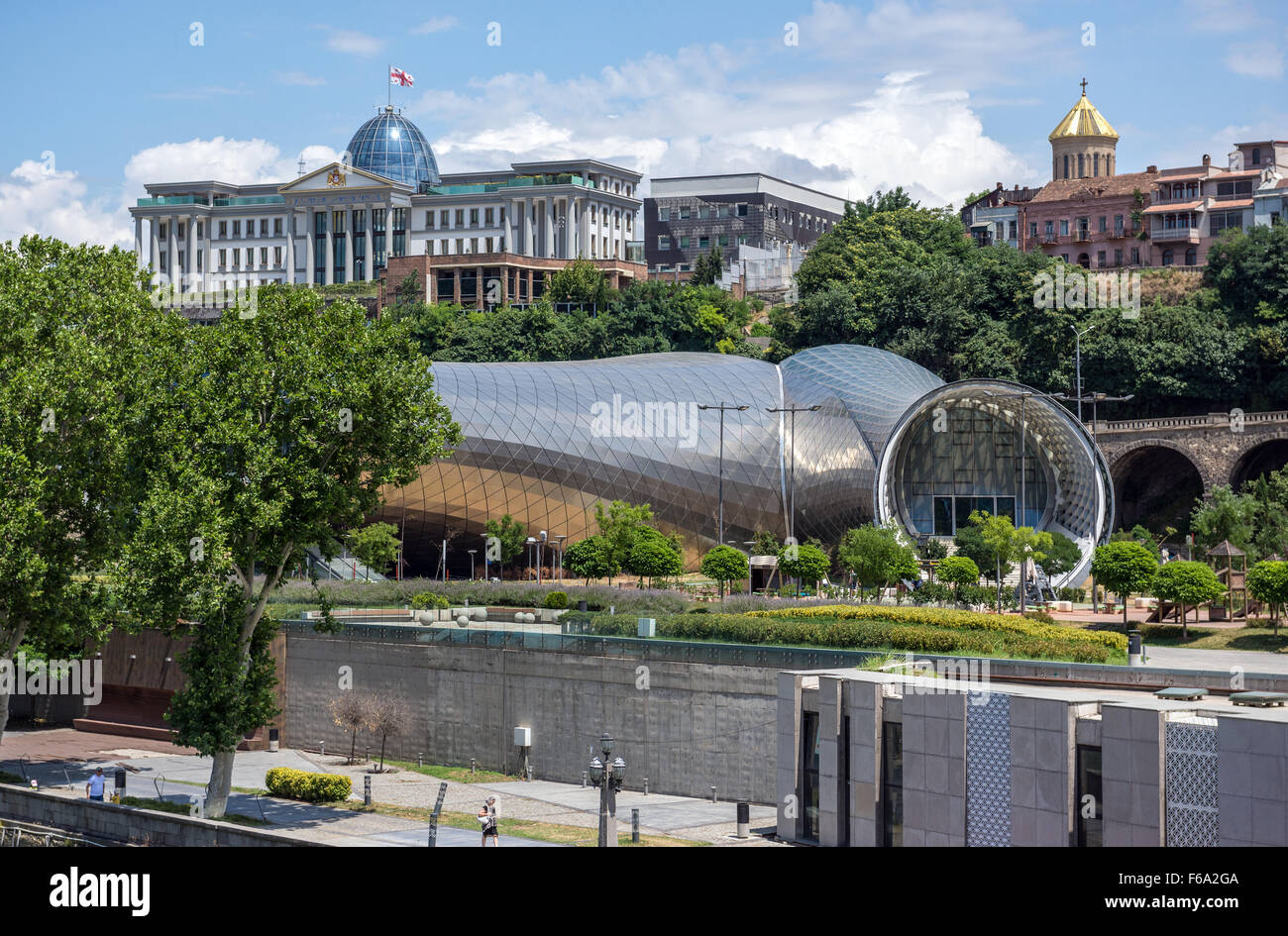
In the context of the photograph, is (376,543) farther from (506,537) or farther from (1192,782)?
(1192,782)

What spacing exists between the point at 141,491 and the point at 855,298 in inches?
2904

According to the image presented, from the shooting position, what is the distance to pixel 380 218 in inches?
5719

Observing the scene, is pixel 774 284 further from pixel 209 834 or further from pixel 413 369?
pixel 209 834

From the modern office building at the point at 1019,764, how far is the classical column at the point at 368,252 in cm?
11892

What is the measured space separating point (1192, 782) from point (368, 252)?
129545 millimetres

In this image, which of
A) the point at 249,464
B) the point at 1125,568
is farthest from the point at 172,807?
the point at 1125,568

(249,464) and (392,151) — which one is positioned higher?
(392,151)

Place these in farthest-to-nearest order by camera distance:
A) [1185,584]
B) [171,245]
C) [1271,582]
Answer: [171,245] < [1185,584] < [1271,582]

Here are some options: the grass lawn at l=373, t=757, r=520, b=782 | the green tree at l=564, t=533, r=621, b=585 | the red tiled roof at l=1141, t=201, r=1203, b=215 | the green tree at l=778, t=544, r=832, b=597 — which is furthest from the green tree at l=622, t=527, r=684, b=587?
the red tiled roof at l=1141, t=201, r=1203, b=215

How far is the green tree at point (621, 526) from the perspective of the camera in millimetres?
66875

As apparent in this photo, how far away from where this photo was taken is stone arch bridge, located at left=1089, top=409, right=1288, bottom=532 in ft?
266

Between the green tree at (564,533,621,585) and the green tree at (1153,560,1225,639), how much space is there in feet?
80.1

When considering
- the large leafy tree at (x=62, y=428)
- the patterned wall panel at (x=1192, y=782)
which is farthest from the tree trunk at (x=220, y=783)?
the patterned wall panel at (x=1192, y=782)

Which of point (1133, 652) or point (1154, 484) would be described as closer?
point (1133, 652)
